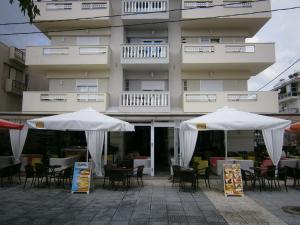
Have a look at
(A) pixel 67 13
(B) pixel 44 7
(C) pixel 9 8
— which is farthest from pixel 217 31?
(C) pixel 9 8

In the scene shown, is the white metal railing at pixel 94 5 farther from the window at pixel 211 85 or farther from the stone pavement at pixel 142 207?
the stone pavement at pixel 142 207

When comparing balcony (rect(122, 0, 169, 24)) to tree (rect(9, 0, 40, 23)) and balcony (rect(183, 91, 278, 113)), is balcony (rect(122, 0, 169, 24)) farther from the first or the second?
tree (rect(9, 0, 40, 23))

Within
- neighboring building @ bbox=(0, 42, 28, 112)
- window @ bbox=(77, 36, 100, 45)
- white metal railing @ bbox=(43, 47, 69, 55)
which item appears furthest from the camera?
neighboring building @ bbox=(0, 42, 28, 112)

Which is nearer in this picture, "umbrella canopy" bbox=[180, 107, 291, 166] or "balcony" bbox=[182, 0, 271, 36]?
"umbrella canopy" bbox=[180, 107, 291, 166]

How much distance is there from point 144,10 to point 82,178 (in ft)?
42.0

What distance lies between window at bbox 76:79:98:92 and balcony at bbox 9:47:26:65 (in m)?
5.64

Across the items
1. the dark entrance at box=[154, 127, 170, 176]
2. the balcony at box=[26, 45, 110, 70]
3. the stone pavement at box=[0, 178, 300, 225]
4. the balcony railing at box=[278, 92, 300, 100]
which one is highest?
the balcony railing at box=[278, 92, 300, 100]

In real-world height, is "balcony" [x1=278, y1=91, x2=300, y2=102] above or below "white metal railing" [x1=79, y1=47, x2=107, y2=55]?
above

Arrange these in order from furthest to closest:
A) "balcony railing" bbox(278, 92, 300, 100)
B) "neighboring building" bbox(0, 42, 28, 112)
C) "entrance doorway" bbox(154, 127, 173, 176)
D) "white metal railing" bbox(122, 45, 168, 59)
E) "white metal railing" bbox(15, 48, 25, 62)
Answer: "balcony railing" bbox(278, 92, 300, 100)
"white metal railing" bbox(15, 48, 25, 62)
"entrance doorway" bbox(154, 127, 173, 176)
"neighboring building" bbox(0, 42, 28, 112)
"white metal railing" bbox(122, 45, 168, 59)

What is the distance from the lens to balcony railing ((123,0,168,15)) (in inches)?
764

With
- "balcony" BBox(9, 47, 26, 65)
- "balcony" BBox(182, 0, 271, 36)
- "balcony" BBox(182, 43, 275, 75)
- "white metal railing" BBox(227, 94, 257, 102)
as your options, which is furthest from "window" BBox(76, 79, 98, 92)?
"white metal railing" BBox(227, 94, 257, 102)

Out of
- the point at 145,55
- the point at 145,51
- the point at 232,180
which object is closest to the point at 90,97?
the point at 145,55

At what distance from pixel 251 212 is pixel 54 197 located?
6.55 meters

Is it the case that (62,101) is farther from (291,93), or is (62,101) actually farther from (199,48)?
(291,93)
